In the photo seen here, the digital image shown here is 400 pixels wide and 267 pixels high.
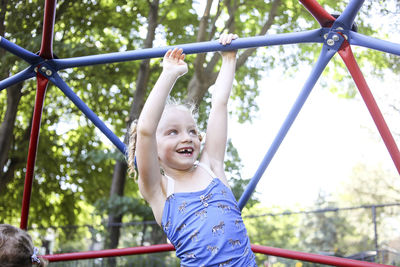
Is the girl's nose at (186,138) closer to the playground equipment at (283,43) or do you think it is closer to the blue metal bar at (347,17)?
the playground equipment at (283,43)

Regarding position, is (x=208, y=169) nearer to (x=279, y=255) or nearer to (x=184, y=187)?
(x=184, y=187)

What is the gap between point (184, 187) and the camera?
1802 mm

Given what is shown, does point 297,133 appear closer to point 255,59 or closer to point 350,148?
point 255,59

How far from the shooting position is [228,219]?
5.62ft

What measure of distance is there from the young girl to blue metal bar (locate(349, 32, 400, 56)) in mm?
680

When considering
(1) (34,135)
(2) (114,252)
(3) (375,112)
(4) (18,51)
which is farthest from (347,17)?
(1) (34,135)

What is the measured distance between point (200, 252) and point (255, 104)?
185 inches

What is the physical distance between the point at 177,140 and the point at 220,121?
0.97 feet

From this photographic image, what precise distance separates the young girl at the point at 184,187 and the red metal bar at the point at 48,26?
0.78m

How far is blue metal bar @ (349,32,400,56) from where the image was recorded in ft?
5.82

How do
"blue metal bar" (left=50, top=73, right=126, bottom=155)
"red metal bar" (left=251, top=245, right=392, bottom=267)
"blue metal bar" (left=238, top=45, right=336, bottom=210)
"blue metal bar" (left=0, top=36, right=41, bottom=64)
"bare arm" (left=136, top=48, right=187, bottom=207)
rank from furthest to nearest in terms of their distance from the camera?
"blue metal bar" (left=50, top=73, right=126, bottom=155) → "blue metal bar" (left=0, top=36, right=41, bottom=64) → "red metal bar" (left=251, top=245, right=392, bottom=267) → "blue metal bar" (left=238, top=45, right=336, bottom=210) → "bare arm" (left=136, top=48, right=187, bottom=207)

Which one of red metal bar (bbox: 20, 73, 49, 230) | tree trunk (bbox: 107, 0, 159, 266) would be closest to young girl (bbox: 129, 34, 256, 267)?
red metal bar (bbox: 20, 73, 49, 230)

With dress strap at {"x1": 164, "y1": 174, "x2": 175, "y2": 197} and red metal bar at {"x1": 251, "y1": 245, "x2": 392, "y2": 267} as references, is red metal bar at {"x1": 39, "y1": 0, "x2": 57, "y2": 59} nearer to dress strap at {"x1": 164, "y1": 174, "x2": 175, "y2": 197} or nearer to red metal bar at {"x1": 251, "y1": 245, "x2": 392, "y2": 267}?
dress strap at {"x1": 164, "y1": 174, "x2": 175, "y2": 197}

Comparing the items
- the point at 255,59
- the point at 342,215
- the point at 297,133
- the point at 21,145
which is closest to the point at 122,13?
the point at 255,59
